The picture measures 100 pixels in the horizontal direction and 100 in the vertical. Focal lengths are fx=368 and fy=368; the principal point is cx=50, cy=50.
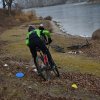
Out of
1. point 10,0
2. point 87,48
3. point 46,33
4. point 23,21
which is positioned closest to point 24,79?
point 46,33

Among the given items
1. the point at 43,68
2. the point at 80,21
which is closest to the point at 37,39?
the point at 43,68

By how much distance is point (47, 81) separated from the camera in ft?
45.6

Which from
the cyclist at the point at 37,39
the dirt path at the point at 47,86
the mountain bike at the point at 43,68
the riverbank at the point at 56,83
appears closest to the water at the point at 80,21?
the riverbank at the point at 56,83

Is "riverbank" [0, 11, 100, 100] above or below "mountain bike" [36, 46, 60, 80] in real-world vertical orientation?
below

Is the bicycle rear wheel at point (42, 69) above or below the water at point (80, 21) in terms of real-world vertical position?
above

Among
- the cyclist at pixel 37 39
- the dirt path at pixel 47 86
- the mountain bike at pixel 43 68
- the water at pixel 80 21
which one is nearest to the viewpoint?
the dirt path at pixel 47 86

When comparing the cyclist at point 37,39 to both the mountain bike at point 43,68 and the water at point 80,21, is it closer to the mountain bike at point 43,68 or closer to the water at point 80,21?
the mountain bike at point 43,68

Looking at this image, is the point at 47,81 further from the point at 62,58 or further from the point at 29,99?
the point at 62,58

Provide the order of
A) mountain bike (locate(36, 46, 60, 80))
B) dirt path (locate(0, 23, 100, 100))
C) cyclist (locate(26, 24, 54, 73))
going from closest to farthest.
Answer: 1. dirt path (locate(0, 23, 100, 100))
2. cyclist (locate(26, 24, 54, 73))
3. mountain bike (locate(36, 46, 60, 80))

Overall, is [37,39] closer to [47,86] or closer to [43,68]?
[43,68]

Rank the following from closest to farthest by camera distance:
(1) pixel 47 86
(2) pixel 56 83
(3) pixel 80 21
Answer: (1) pixel 47 86 → (2) pixel 56 83 → (3) pixel 80 21

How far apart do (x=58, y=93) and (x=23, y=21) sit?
48024 millimetres

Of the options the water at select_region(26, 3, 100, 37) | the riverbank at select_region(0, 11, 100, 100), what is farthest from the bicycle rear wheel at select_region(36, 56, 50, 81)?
the water at select_region(26, 3, 100, 37)

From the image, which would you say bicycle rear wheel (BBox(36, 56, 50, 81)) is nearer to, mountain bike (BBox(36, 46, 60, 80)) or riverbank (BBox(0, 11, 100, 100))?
mountain bike (BBox(36, 46, 60, 80))
